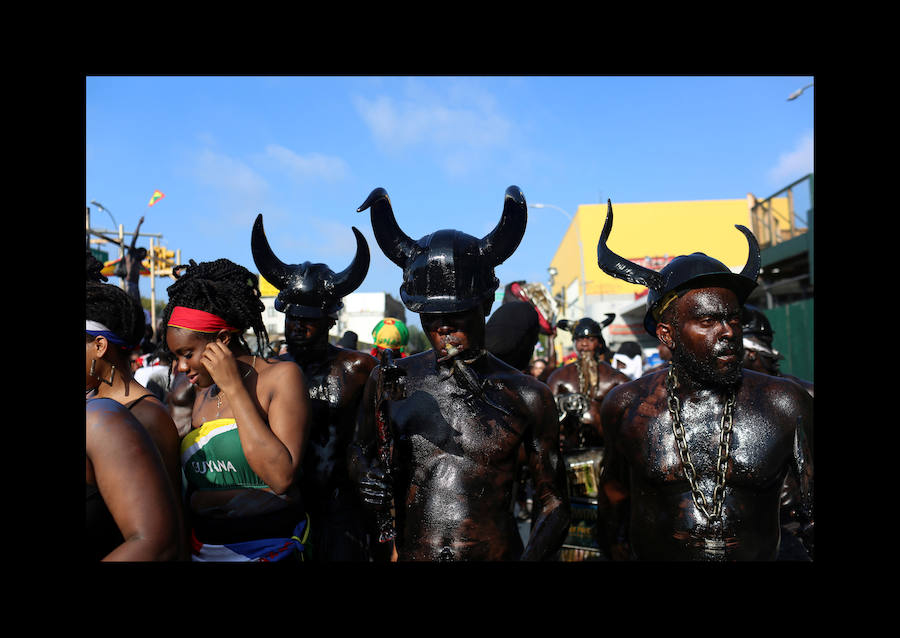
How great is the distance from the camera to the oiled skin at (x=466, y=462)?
2.82 m

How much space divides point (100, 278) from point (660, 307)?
339 cm

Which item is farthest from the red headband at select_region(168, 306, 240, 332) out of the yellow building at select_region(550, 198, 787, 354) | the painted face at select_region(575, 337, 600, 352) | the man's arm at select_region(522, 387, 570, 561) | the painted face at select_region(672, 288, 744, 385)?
the yellow building at select_region(550, 198, 787, 354)

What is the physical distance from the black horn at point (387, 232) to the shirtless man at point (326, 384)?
1.20 meters

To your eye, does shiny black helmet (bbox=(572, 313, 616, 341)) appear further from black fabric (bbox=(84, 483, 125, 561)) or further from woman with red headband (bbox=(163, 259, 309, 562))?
black fabric (bbox=(84, 483, 125, 561))

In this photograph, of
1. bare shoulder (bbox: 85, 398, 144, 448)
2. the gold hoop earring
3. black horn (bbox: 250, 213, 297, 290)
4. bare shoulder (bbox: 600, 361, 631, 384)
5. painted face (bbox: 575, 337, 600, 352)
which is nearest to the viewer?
bare shoulder (bbox: 85, 398, 144, 448)

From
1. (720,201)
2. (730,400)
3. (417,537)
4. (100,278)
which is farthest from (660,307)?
(720,201)

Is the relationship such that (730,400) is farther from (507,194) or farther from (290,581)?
(290,581)

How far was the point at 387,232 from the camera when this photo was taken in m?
3.20

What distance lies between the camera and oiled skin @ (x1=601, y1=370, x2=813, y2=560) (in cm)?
288

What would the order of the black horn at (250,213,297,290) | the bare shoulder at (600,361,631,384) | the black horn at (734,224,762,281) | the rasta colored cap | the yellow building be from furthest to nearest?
the yellow building
the bare shoulder at (600,361,631,384)
the rasta colored cap
the black horn at (250,213,297,290)
the black horn at (734,224,762,281)

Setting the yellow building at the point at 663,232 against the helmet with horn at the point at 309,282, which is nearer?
the helmet with horn at the point at 309,282

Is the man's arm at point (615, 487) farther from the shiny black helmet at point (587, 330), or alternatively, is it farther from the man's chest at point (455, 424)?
the shiny black helmet at point (587, 330)

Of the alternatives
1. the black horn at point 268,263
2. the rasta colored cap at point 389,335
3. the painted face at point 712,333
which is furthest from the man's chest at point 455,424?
the rasta colored cap at point 389,335

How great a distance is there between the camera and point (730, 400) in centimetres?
301
